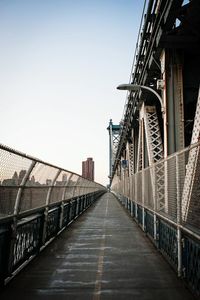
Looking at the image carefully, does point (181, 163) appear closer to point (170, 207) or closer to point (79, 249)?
point (170, 207)

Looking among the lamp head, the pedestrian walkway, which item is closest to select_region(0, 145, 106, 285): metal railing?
the pedestrian walkway

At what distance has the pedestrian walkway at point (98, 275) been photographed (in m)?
5.30

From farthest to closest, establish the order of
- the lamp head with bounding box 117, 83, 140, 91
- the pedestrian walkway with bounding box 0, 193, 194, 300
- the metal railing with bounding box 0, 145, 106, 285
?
the lamp head with bounding box 117, 83, 140, 91, the metal railing with bounding box 0, 145, 106, 285, the pedestrian walkway with bounding box 0, 193, 194, 300

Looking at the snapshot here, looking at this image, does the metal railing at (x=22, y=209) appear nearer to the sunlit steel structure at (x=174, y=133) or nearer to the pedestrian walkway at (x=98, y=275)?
the pedestrian walkway at (x=98, y=275)

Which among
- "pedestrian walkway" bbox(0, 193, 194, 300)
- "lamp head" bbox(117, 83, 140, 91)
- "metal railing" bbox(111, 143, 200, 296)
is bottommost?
"pedestrian walkway" bbox(0, 193, 194, 300)

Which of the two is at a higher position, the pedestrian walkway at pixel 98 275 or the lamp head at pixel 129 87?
the lamp head at pixel 129 87

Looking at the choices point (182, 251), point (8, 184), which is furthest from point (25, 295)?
point (182, 251)

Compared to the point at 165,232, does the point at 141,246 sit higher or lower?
lower

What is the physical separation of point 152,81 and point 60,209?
260 inches

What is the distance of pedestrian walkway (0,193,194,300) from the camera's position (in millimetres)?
5297

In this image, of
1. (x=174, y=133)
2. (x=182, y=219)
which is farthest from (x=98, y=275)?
(x=174, y=133)

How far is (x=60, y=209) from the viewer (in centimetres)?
1230

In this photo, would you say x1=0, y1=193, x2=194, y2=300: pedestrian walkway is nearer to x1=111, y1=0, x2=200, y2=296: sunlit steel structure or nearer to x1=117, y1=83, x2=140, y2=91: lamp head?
x1=111, y1=0, x2=200, y2=296: sunlit steel structure

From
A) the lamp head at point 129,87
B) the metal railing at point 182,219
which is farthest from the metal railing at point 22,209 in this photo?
the lamp head at point 129,87
